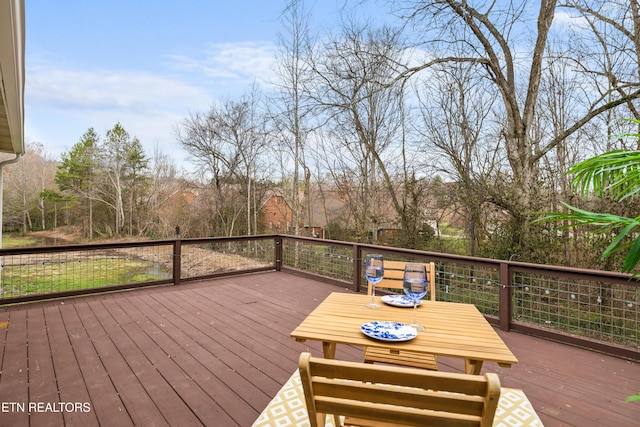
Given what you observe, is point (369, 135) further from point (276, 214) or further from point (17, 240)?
point (17, 240)

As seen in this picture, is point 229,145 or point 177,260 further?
point 229,145

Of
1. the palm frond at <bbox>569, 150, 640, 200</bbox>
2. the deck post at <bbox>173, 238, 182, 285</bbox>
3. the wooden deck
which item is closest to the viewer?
the palm frond at <bbox>569, 150, 640, 200</bbox>

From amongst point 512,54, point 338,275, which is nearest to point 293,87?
point 512,54

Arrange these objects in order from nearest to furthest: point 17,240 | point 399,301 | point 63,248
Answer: point 399,301 < point 63,248 < point 17,240

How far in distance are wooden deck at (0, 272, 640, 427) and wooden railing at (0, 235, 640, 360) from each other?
21.2 inches

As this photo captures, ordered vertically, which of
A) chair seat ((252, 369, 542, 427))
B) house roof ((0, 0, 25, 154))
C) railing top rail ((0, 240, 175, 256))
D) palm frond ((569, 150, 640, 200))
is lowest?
chair seat ((252, 369, 542, 427))

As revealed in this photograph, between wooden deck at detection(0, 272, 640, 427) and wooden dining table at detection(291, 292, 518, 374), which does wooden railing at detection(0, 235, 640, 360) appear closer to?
wooden deck at detection(0, 272, 640, 427)

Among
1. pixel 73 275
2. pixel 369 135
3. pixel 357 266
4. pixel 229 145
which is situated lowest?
pixel 73 275

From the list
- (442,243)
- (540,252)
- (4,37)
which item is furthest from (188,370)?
(442,243)

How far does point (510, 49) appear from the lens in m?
5.99

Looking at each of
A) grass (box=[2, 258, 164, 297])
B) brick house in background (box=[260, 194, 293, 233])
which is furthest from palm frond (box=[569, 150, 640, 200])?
brick house in background (box=[260, 194, 293, 233])

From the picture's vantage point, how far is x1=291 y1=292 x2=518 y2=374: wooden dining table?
1.34 m

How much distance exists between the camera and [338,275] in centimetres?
558

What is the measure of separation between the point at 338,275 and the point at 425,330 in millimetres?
4067
